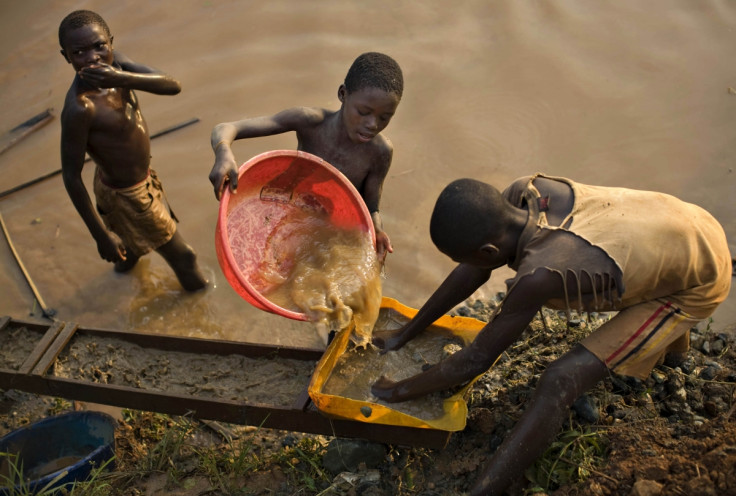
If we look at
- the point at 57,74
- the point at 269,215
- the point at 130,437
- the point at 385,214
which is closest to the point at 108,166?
the point at 269,215

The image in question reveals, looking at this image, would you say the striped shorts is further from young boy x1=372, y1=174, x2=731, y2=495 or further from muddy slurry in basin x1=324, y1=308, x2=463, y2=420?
muddy slurry in basin x1=324, y1=308, x2=463, y2=420

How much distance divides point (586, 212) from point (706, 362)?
126 centimetres

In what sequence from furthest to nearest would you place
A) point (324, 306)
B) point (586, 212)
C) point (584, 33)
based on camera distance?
point (584, 33), point (324, 306), point (586, 212)

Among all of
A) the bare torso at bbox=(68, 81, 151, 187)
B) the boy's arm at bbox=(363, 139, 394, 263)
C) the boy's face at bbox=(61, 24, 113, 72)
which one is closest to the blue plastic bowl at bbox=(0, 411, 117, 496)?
the bare torso at bbox=(68, 81, 151, 187)

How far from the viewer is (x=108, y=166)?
137 inches

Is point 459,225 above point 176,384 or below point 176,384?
above

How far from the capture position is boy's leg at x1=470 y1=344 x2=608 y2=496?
244 centimetres

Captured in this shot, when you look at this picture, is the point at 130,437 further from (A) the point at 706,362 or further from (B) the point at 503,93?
(B) the point at 503,93

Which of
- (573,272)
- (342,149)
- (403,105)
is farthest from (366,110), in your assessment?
(403,105)

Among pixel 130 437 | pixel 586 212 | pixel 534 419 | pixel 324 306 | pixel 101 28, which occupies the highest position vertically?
pixel 101 28

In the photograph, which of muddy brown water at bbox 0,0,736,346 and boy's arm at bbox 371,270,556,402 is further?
muddy brown water at bbox 0,0,736,346

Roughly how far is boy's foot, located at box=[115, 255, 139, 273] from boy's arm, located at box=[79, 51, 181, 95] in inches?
50.3

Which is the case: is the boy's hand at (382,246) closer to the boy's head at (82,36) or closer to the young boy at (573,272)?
the young boy at (573,272)

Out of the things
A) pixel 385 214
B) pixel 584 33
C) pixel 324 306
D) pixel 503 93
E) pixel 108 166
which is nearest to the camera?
pixel 324 306
